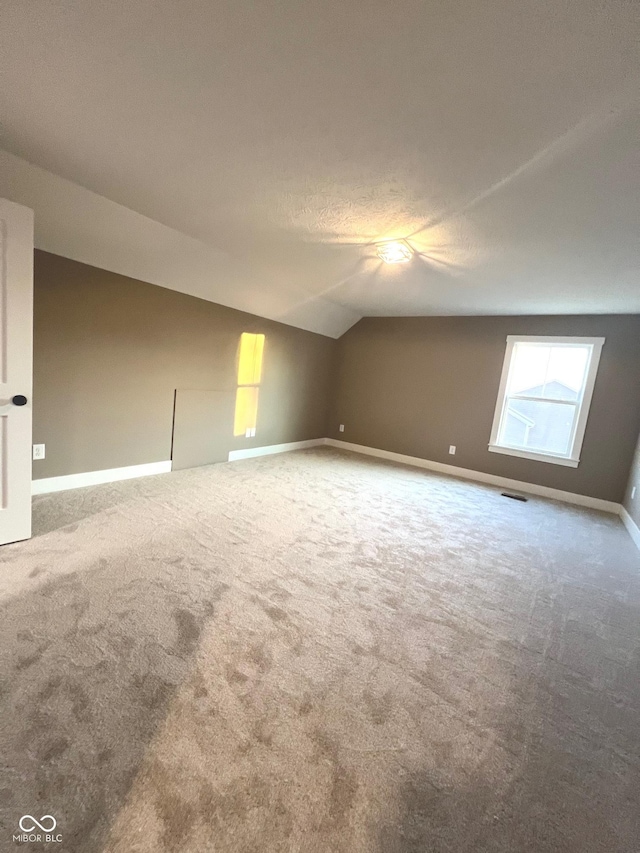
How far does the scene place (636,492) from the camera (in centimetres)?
371

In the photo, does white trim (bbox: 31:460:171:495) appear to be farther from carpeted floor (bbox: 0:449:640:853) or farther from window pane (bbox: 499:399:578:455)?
window pane (bbox: 499:399:578:455)

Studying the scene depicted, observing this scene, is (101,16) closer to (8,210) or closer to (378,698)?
(8,210)

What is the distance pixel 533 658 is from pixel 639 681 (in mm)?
456

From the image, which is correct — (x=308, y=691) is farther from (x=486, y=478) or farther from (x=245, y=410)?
(x=486, y=478)

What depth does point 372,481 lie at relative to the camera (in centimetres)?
455

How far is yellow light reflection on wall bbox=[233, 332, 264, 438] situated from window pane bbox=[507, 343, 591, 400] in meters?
3.44

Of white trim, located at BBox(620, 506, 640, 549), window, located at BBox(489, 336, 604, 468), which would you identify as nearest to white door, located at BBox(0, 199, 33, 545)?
white trim, located at BBox(620, 506, 640, 549)

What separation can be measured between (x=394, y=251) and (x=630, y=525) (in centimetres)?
358

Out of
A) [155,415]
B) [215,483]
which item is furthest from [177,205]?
[215,483]

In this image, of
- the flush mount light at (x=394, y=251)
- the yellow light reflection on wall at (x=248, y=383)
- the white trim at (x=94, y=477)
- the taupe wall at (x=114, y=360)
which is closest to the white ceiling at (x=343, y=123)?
the flush mount light at (x=394, y=251)

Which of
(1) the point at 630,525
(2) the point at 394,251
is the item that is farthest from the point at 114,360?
(1) the point at 630,525

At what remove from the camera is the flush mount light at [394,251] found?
278 cm

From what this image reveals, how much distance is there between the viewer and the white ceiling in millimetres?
1108

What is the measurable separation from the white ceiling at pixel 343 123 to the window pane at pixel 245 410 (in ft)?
7.16
